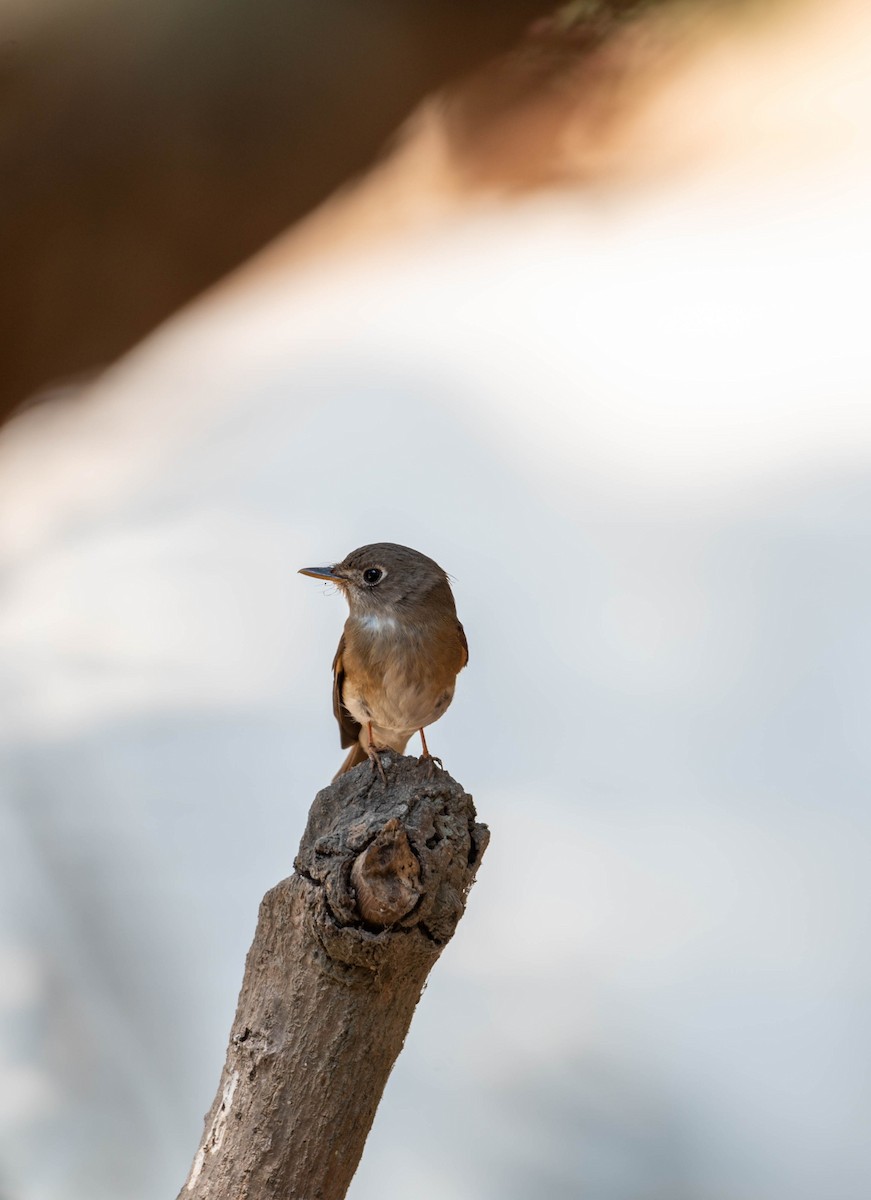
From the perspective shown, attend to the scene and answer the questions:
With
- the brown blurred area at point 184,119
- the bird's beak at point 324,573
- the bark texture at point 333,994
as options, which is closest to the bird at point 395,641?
the bird's beak at point 324,573

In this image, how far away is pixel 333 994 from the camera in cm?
173

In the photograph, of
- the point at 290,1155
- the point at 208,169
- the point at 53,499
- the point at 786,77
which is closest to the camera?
the point at 290,1155

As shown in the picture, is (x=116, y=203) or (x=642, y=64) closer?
(x=642, y=64)

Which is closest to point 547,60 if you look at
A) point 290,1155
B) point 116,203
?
point 116,203

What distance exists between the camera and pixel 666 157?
330 centimetres

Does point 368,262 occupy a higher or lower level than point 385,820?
higher

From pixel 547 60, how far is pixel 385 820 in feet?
8.24

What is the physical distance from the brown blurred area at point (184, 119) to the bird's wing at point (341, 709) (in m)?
1.56

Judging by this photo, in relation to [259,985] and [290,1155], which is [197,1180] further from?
[259,985]

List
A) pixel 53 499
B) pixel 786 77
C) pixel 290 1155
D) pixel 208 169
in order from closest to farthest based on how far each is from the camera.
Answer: pixel 290 1155, pixel 786 77, pixel 208 169, pixel 53 499

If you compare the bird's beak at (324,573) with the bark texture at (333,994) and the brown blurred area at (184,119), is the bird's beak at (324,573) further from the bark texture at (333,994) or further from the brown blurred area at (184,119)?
the brown blurred area at (184,119)

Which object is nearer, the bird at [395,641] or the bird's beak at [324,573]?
the bird at [395,641]

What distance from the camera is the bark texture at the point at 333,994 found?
1683 millimetres

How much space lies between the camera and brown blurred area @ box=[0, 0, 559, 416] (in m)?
3.34
